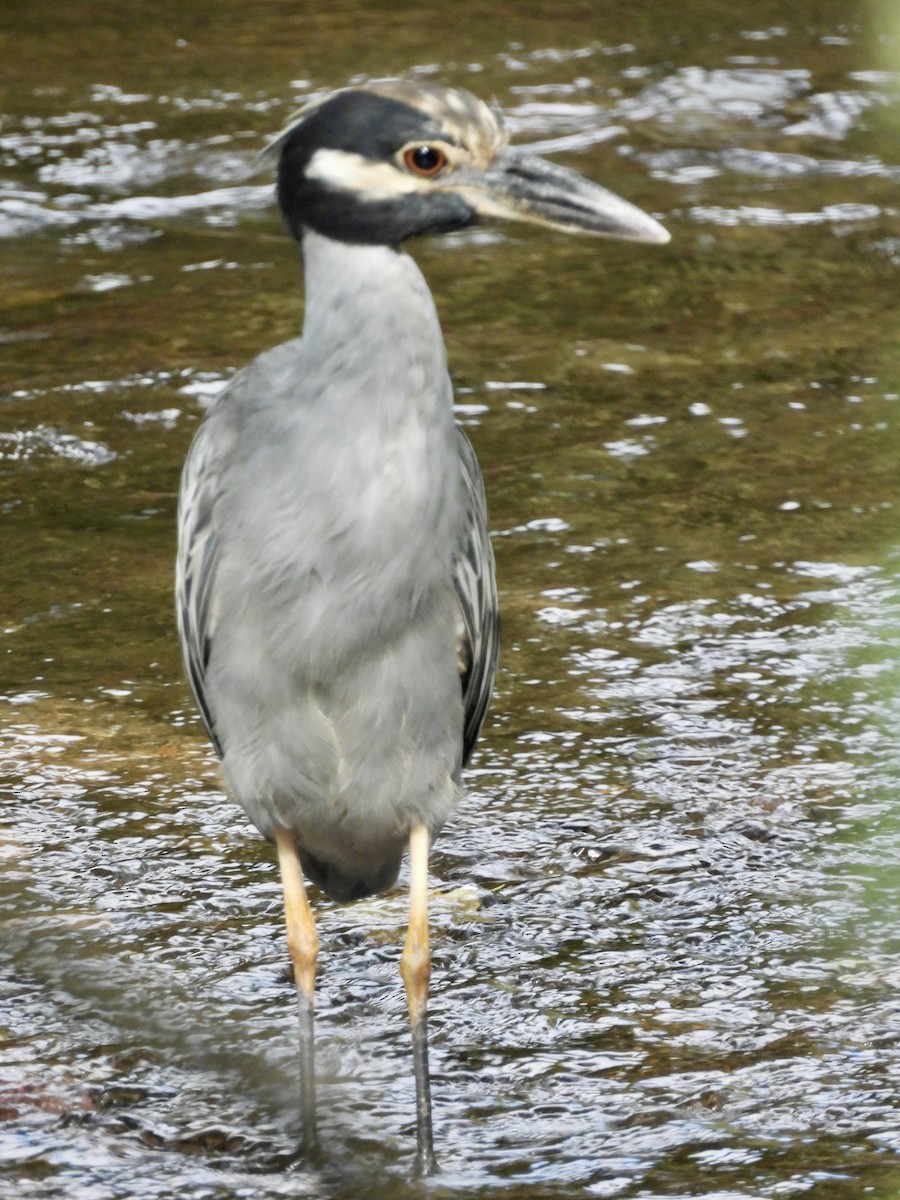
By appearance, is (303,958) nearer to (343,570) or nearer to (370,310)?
(343,570)

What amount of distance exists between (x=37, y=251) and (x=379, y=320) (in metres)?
6.20

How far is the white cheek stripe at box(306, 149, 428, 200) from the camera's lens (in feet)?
12.0

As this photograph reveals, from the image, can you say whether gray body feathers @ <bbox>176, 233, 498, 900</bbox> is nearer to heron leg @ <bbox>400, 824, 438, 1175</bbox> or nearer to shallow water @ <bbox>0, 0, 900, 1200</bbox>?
heron leg @ <bbox>400, 824, 438, 1175</bbox>

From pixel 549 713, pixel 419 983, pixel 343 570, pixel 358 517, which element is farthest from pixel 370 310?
pixel 549 713

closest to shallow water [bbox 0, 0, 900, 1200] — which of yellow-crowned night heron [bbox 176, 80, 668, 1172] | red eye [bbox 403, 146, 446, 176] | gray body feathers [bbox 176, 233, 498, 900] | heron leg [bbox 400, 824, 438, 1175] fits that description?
heron leg [bbox 400, 824, 438, 1175]

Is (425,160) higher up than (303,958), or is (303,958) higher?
(425,160)

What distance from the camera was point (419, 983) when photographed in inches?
158

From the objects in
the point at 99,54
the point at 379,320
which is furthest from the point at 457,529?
the point at 99,54

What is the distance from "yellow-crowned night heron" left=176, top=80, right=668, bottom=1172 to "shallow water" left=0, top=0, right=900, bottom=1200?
0.36 metres

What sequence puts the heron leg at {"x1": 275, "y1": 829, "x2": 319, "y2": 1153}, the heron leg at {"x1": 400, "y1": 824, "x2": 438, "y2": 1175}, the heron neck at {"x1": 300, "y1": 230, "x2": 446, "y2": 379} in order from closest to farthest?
the heron neck at {"x1": 300, "y1": 230, "x2": 446, "y2": 379}
the heron leg at {"x1": 400, "y1": 824, "x2": 438, "y2": 1175}
the heron leg at {"x1": 275, "y1": 829, "x2": 319, "y2": 1153}

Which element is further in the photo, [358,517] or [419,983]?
[419,983]

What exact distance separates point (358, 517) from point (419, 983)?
0.98m

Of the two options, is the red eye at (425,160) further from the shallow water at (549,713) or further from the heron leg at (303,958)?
the heron leg at (303,958)

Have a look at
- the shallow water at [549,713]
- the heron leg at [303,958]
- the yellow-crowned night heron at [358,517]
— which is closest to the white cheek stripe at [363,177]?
the yellow-crowned night heron at [358,517]
